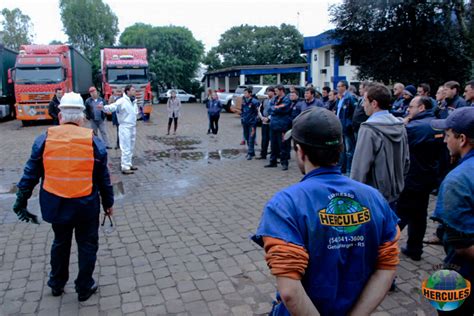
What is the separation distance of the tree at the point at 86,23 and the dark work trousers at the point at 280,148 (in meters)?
51.9

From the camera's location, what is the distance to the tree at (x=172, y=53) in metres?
47.6

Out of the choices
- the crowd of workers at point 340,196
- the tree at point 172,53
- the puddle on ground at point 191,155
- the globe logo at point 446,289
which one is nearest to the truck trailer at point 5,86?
the puddle on ground at point 191,155

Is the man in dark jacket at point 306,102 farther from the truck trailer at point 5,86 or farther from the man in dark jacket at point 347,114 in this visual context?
the truck trailer at point 5,86

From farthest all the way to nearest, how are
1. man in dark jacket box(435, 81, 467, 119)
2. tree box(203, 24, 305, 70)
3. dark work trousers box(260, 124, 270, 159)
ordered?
tree box(203, 24, 305, 70), dark work trousers box(260, 124, 270, 159), man in dark jacket box(435, 81, 467, 119)

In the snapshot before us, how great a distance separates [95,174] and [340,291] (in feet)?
9.24

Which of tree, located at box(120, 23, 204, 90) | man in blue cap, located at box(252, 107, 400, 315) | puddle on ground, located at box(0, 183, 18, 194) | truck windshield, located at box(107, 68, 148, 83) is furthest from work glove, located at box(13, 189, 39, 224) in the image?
tree, located at box(120, 23, 204, 90)

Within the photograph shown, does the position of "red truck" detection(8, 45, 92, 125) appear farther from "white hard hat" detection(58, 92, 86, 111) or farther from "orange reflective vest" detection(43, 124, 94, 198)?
"orange reflective vest" detection(43, 124, 94, 198)

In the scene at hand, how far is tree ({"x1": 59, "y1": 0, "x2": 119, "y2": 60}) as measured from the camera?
57.7 metres

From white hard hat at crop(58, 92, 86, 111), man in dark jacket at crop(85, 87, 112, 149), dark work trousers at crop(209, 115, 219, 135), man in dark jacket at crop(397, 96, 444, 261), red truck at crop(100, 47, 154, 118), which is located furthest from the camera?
red truck at crop(100, 47, 154, 118)

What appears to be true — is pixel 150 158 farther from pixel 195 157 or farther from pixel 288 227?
pixel 288 227

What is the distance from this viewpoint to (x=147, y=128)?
19984 mm

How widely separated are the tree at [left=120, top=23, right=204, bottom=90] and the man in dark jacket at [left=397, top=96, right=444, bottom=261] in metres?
44.7

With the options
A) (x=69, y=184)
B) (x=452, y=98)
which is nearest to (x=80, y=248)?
(x=69, y=184)

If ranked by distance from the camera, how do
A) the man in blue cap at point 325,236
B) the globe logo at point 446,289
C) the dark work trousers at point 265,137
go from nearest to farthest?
1. the man in blue cap at point 325,236
2. the globe logo at point 446,289
3. the dark work trousers at point 265,137
